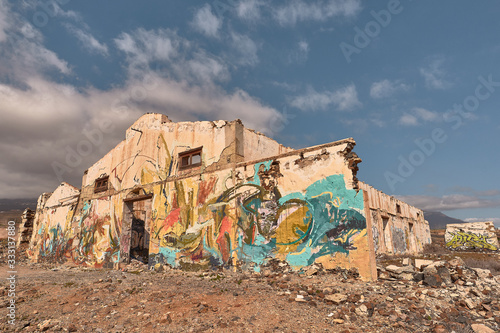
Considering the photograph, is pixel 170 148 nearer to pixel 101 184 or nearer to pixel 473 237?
pixel 101 184

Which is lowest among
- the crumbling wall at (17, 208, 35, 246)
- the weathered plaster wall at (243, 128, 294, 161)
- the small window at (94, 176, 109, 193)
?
the crumbling wall at (17, 208, 35, 246)

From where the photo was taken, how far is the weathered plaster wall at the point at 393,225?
584 inches

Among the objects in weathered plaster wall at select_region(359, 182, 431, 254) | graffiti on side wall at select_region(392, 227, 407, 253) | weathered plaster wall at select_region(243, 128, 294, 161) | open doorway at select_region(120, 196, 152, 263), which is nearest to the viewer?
weathered plaster wall at select_region(243, 128, 294, 161)

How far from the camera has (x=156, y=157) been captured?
11.2 m

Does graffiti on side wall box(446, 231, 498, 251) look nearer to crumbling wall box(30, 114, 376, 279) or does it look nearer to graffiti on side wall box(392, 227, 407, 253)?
graffiti on side wall box(392, 227, 407, 253)

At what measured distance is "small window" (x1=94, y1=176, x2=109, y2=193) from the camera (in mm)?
13602

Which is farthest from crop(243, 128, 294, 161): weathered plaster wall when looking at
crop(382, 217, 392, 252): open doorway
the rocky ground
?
crop(382, 217, 392, 252): open doorway

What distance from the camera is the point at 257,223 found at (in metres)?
7.95

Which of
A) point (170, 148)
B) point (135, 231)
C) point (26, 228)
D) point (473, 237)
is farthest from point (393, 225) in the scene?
point (26, 228)

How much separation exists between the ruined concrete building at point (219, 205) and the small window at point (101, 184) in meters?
0.05

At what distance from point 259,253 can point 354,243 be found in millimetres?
2548

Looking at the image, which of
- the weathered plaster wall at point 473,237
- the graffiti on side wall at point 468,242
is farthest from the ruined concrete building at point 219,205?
the weathered plaster wall at point 473,237

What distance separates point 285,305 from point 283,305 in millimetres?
35

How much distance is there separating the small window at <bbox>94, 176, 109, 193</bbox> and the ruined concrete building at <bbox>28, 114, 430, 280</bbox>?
0.17ft
